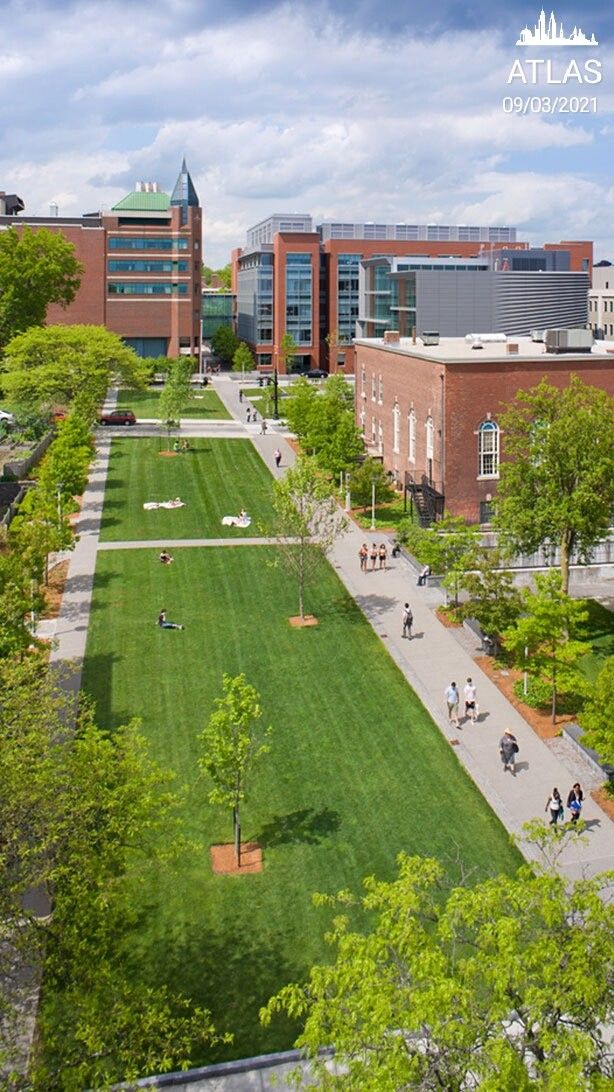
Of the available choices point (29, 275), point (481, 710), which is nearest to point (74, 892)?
point (481, 710)

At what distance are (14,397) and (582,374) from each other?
1512 inches

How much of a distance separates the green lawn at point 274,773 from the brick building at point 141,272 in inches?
3102

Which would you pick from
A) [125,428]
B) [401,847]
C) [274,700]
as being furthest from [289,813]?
[125,428]

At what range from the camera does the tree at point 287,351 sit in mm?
114562

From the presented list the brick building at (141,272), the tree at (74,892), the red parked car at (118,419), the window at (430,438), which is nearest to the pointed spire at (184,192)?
the brick building at (141,272)

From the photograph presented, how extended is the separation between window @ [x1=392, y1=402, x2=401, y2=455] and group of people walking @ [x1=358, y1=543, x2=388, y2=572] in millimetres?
15214

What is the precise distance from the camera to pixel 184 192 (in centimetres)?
11669

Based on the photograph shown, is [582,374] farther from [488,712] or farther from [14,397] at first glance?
[14,397]

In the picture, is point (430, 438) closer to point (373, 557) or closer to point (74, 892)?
point (373, 557)

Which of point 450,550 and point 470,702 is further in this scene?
point 450,550

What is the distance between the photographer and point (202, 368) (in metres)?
124

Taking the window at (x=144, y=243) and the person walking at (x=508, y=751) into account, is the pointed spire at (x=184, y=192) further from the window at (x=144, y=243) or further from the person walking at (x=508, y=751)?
the person walking at (x=508, y=751)

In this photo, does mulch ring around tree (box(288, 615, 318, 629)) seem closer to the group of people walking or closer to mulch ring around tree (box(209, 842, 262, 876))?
the group of people walking

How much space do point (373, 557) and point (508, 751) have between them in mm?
18404
